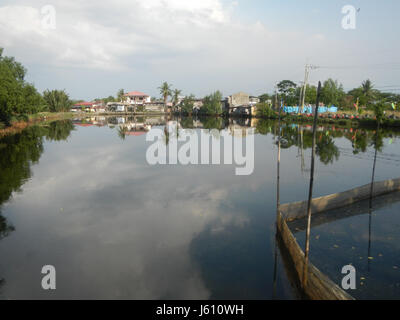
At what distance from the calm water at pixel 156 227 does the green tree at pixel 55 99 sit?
213 feet

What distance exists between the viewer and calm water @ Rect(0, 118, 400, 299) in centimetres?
746

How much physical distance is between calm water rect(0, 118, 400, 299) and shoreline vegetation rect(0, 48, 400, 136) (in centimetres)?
535

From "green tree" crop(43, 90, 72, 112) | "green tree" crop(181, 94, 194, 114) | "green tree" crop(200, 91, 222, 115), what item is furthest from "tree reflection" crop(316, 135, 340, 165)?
"green tree" crop(43, 90, 72, 112)

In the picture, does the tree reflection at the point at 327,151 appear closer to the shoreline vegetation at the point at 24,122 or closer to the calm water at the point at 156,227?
the calm water at the point at 156,227

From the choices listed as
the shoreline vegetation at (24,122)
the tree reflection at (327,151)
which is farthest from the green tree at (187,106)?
the tree reflection at (327,151)

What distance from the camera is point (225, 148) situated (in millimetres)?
28391

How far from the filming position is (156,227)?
1087cm

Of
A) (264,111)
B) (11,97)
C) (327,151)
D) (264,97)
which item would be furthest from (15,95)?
(264,97)

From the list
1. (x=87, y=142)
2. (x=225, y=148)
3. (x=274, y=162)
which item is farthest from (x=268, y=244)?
(x=87, y=142)

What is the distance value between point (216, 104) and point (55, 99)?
4851cm

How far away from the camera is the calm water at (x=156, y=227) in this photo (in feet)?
24.5

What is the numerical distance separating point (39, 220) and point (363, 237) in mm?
12642

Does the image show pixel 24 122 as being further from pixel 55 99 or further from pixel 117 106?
pixel 117 106
